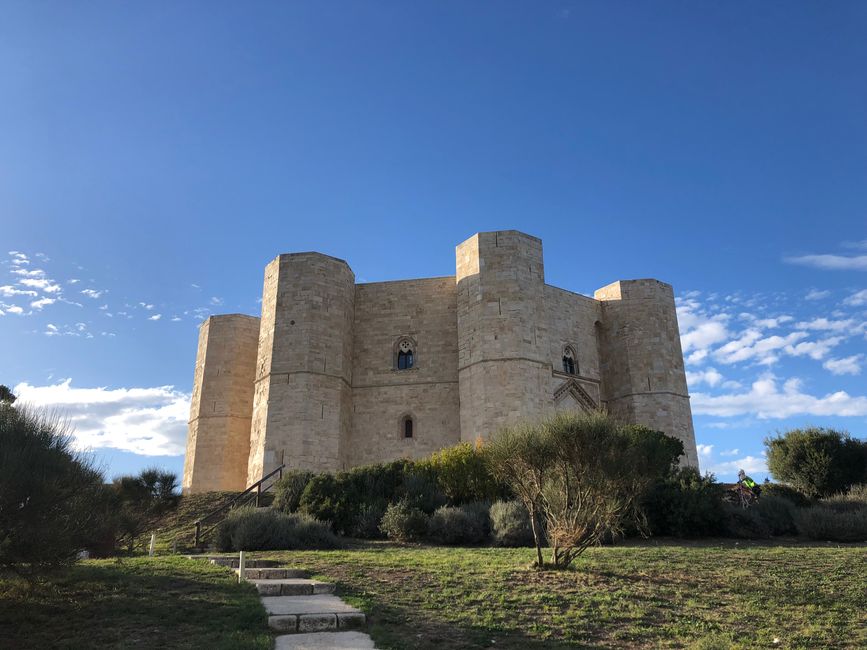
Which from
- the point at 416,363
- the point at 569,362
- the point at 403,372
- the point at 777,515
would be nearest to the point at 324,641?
the point at 777,515

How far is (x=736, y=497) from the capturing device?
590 inches

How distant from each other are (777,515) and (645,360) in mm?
11520

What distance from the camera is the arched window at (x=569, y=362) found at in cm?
2406

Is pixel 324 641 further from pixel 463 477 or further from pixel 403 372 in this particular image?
pixel 403 372

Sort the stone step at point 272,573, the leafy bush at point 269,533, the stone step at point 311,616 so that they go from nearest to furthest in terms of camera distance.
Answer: the stone step at point 311,616
the stone step at point 272,573
the leafy bush at point 269,533

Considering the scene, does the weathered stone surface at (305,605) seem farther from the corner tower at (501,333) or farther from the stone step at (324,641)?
the corner tower at (501,333)

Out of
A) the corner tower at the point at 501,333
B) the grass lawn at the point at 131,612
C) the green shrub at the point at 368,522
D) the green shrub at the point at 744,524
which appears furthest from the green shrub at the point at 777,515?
the grass lawn at the point at 131,612

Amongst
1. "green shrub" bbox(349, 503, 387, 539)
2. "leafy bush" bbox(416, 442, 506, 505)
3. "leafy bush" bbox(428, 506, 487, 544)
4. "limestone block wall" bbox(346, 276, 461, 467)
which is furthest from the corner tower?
"leafy bush" bbox(428, 506, 487, 544)

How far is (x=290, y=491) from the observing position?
15.0 metres

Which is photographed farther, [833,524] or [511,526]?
[833,524]

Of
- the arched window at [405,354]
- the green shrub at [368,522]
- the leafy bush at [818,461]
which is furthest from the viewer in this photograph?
the arched window at [405,354]

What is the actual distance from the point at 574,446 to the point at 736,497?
8889 mm

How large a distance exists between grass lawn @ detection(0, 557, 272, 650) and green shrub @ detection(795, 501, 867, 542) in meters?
10.2

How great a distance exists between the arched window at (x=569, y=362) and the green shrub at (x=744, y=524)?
38.1 ft
